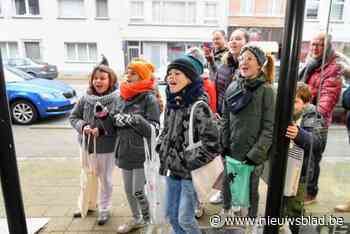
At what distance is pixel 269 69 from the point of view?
6.98 feet

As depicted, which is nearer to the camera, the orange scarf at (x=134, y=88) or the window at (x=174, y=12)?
the orange scarf at (x=134, y=88)

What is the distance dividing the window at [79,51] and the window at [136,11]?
177 cm

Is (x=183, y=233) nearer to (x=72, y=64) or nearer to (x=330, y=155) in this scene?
(x=330, y=155)

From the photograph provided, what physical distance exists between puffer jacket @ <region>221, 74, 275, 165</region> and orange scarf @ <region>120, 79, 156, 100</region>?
2.01 feet

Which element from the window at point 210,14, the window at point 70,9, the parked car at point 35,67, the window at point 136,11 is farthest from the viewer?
the window at point 210,14

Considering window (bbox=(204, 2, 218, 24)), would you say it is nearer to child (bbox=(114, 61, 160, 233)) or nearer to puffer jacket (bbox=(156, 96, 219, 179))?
child (bbox=(114, 61, 160, 233))

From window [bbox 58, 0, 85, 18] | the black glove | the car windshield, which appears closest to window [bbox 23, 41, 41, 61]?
window [bbox 58, 0, 85, 18]

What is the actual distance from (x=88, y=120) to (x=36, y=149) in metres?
2.62

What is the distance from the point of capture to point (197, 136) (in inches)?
71.7

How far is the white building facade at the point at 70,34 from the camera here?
379 inches

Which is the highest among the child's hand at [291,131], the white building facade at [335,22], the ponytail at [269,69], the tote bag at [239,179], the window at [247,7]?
the window at [247,7]

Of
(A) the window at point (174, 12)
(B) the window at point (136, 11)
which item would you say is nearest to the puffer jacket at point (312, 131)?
(B) the window at point (136, 11)

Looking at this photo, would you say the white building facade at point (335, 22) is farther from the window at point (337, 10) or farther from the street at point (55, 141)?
the street at point (55, 141)
